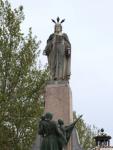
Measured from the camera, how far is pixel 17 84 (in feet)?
66.3

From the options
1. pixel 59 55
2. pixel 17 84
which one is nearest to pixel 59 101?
pixel 59 55

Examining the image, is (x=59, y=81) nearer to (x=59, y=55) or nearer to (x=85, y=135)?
(x=59, y=55)

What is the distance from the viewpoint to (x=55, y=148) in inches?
503

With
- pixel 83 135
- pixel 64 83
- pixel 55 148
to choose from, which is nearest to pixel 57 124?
pixel 55 148

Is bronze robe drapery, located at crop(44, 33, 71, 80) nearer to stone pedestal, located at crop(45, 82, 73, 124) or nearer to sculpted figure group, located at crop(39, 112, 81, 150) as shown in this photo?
stone pedestal, located at crop(45, 82, 73, 124)

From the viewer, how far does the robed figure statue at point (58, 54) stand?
1500cm

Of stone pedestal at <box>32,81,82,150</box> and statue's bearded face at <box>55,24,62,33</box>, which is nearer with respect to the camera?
stone pedestal at <box>32,81,82,150</box>

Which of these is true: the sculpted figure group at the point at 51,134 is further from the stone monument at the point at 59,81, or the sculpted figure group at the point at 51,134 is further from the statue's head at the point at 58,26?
the statue's head at the point at 58,26

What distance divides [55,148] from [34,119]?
726cm

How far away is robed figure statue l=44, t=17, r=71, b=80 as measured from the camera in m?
15.0

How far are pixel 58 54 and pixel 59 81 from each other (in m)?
1.01

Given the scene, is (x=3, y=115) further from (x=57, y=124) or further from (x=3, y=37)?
(x=57, y=124)

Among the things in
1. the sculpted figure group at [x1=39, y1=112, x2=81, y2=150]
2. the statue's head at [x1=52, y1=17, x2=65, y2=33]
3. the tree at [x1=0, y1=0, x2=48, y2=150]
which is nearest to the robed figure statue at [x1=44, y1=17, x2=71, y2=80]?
the statue's head at [x1=52, y1=17, x2=65, y2=33]

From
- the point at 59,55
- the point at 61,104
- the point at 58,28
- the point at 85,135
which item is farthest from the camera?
the point at 85,135
